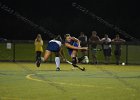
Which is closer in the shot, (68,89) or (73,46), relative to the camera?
(68,89)

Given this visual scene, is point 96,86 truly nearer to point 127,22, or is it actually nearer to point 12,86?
point 12,86

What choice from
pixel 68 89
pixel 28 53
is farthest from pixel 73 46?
pixel 28 53

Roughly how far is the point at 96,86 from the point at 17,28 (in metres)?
41.2

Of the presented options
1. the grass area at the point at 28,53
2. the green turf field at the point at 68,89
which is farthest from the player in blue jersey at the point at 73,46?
the grass area at the point at 28,53

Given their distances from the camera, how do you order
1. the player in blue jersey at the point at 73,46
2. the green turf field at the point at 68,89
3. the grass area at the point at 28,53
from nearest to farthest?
Answer: the green turf field at the point at 68,89 → the player in blue jersey at the point at 73,46 → the grass area at the point at 28,53

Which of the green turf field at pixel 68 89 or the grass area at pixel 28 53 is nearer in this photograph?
the green turf field at pixel 68 89

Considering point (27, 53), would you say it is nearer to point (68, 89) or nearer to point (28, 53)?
point (28, 53)

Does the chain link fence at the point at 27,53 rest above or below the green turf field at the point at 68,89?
above

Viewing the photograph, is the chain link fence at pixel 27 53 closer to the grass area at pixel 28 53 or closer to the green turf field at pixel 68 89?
the grass area at pixel 28 53

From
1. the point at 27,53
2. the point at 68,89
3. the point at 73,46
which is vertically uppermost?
the point at 73,46

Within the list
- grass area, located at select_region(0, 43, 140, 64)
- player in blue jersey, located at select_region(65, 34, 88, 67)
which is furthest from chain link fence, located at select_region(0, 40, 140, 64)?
player in blue jersey, located at select_region(65, 34, 88, 67)

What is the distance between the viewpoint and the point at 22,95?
1445cm

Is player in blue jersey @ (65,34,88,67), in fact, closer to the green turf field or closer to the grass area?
the green turf field

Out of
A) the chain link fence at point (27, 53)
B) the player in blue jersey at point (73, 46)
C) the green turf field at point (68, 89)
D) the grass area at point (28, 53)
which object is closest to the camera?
the green turf field at point (68, 89)
